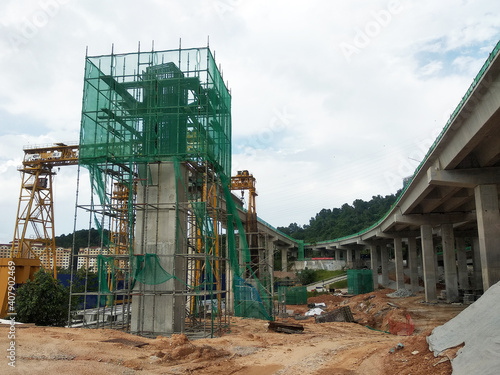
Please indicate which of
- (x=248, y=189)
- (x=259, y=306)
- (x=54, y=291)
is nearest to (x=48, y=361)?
(x=54, y=291)

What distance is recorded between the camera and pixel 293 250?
371 feet

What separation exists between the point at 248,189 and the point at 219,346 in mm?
35178

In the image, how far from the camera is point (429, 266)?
39.8 metres

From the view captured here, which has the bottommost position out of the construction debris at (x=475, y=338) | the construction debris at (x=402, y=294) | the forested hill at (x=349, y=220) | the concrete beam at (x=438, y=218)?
the construction debris at (x=402, y=294)

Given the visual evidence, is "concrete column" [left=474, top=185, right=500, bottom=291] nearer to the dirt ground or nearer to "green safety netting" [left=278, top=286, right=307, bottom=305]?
the dirt ground

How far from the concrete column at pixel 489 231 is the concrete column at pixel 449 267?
49.7ft

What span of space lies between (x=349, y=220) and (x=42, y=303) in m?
109

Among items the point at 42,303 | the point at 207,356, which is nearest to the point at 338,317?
the point at 207,356

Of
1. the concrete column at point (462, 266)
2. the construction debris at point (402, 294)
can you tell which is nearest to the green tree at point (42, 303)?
the construction debris at point (402, 294)

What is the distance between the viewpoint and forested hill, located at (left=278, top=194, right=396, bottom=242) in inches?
4564

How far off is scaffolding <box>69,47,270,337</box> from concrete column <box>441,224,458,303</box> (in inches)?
984

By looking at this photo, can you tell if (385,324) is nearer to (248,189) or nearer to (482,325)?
(482,325)

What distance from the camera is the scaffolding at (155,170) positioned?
1942 cm

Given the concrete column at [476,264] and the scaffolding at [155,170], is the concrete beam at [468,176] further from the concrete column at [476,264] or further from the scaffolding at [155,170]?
the concrete column at [476,264]
